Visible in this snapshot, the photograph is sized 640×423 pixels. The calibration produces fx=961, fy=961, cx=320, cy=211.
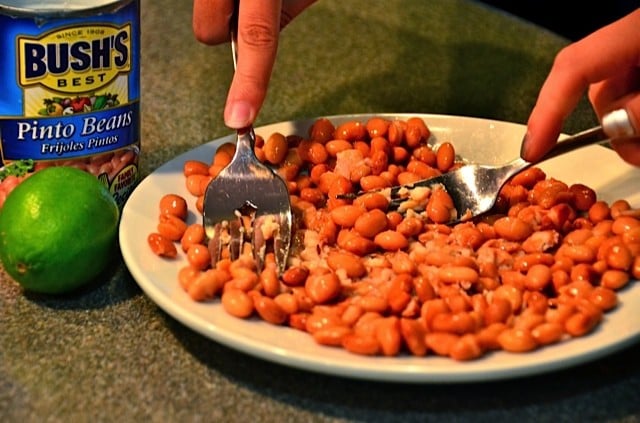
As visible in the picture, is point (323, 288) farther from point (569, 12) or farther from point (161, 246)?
point (569, 12)

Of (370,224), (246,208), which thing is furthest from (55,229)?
(370,224)

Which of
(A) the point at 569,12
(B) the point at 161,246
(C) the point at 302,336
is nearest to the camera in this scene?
(C) the point at 302,336

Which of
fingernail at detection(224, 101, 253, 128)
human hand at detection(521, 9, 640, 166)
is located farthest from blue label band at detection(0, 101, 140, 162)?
human hand at detection(521, 9, 640, 166)

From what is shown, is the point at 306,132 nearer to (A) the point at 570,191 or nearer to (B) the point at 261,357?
(A) the point at 570,191

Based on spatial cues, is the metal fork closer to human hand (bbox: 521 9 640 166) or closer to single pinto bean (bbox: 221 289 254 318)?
single pinto bean (bbox: 221 289 254 318)

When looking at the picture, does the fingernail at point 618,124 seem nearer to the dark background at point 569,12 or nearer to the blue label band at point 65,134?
the blue label band at point 65,134

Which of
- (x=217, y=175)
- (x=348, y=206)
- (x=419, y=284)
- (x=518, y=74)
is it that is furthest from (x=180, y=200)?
(x=518, y=74)
